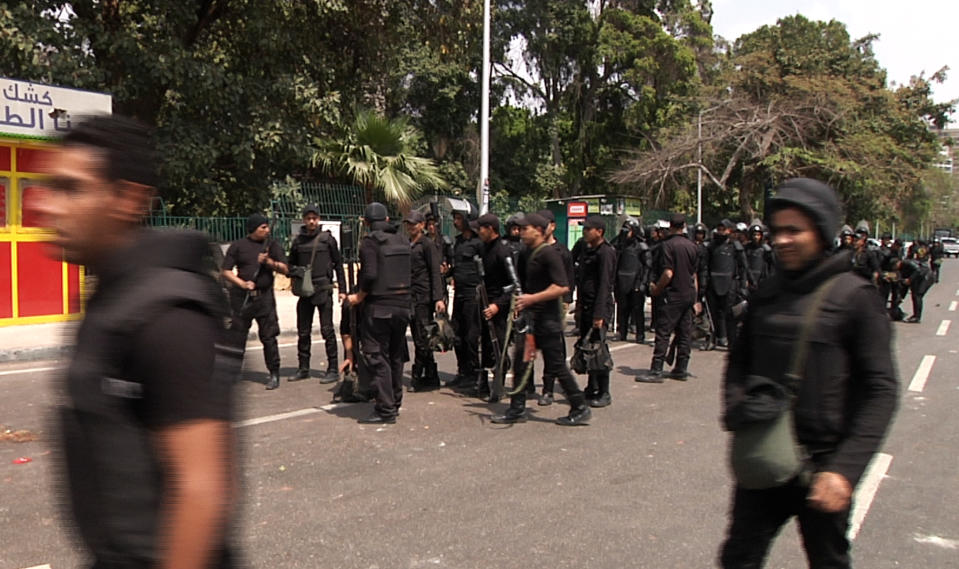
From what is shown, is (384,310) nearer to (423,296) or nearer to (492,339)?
(492,339)

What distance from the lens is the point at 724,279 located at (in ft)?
35.3

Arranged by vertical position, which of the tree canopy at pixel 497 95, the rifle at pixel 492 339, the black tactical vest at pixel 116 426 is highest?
the tree canopy at pixel 497 95

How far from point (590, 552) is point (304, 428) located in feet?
10.1

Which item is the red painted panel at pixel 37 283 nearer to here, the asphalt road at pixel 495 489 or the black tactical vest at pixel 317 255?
the asphalt road at pixel 495 489

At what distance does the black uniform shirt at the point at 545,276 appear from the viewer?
6133 mm

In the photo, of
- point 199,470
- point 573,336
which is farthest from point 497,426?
point 573,336

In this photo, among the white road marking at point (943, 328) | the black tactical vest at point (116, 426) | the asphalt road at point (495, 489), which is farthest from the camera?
the white road marking at point (943, 328)

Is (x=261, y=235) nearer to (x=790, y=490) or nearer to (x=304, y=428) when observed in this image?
(x=304, y=428)

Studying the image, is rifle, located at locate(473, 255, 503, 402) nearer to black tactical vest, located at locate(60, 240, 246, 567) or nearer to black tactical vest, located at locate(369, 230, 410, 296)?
black tactical vest, located at locate(369, 230, 410, 296)

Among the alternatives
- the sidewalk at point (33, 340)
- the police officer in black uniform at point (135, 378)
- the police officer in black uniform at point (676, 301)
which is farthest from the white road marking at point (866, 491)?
the sidewalk at point (33, 340)

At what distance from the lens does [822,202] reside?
8.16ft

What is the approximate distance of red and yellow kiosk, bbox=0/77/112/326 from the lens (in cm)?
1059

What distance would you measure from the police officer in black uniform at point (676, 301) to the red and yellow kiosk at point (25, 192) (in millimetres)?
7957

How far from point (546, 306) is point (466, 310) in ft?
6.59
